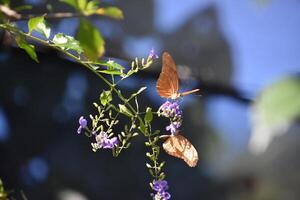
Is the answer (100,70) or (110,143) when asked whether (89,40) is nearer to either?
(100,70)

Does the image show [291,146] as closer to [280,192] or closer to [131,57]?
[280,192]

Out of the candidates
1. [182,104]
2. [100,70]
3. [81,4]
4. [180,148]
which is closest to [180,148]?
[180,148]

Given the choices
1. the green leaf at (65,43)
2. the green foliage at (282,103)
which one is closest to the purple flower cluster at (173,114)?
the green leaf at (65,43)

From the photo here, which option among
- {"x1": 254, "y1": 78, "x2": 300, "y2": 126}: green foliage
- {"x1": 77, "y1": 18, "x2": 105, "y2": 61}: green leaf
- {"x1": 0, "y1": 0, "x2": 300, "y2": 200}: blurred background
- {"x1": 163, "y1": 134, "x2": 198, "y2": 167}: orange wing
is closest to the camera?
{"x1": 254, "y1": 78, "x2": 300, "y2": 126}: green foliage

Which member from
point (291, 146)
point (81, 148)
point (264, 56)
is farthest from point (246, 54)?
point (81, 148)

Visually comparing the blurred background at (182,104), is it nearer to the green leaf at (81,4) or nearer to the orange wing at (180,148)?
Answer: the green leaf at (81,4)

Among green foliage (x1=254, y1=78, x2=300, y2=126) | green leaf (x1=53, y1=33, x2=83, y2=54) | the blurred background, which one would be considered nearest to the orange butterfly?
green leaf (x1=53, y1=33, x2=83, y2=54)

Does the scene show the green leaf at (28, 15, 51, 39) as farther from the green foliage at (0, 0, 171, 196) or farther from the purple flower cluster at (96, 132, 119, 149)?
the purple flower cluster at (96, 132, 119, 149)
